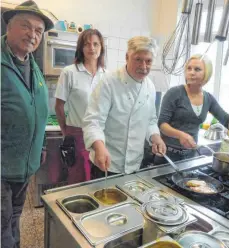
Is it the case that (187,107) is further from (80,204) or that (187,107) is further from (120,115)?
(80,204)

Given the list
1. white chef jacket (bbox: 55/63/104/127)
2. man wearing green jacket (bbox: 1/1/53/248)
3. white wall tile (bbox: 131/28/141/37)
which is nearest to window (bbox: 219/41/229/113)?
white wall tile (bbox: 131/28/141/37)

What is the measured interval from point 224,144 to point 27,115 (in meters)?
1.00

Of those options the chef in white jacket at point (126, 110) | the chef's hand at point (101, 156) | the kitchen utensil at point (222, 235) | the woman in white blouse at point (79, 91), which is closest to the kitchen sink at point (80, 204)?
the chef's hand at point (101, 156)

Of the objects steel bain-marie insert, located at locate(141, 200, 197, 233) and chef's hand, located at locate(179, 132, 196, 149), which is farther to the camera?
chef's hand, located at locate(179, 132, 196, 149)

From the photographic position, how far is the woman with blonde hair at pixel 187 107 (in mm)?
1509

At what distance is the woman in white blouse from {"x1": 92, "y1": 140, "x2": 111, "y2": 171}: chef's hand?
747mm

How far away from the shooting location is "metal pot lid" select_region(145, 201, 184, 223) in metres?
0.76

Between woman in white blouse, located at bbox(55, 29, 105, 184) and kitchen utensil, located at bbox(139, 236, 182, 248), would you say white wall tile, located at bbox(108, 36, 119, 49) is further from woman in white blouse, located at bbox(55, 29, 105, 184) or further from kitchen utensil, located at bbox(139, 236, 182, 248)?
kitchen utensil, located at bbox(139, 236, 182, 248)

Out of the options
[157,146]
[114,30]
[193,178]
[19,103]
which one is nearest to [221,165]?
[193,178]

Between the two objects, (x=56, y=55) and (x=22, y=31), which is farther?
(x=56, y=55)

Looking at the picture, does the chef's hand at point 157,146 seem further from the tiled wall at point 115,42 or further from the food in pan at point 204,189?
the tiled wall at point 115,42

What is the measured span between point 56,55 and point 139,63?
3.70 feet

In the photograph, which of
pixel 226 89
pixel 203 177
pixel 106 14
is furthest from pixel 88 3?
pixel 203 177

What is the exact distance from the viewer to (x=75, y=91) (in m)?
1.75
